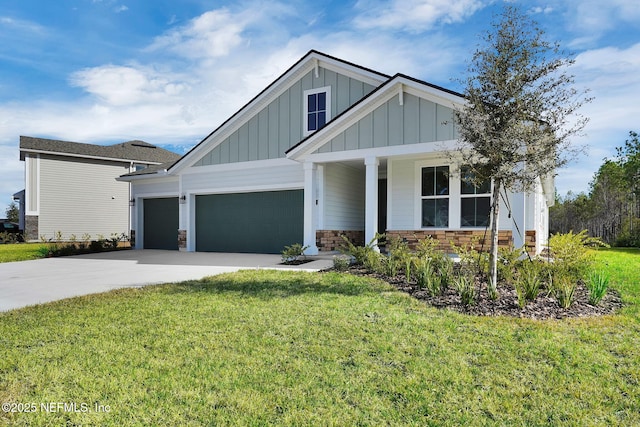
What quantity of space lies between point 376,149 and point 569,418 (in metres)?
8.38

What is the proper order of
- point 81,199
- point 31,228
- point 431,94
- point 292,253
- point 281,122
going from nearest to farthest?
point 431,94, point 292,253, point 281,122, point 31,228, point 81,199

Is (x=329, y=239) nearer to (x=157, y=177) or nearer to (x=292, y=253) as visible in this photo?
(x=292, y=253)

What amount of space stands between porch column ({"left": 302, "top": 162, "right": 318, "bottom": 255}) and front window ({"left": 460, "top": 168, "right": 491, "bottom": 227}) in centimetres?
409

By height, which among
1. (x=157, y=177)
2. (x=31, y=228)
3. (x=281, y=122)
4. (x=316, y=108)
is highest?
(x=316, y=108)

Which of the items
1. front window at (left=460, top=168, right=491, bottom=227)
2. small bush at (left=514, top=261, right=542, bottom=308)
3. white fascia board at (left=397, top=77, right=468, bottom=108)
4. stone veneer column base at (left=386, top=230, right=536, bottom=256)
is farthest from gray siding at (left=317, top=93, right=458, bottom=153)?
small bush at (left=514, top=261, right=542, bottom=308)

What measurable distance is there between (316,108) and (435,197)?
16.7 feet

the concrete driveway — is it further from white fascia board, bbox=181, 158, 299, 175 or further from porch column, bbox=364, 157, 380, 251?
white fascia board, bbox=181, 158, 299, 175

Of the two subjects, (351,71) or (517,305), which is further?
(351,71)

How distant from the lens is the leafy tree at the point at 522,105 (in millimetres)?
5855

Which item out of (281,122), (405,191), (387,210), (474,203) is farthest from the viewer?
(281,122)

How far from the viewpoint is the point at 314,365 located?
3285mm

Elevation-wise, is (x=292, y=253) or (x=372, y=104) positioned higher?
(x=372, y=104)

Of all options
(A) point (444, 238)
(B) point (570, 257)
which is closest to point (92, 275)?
(A) point (444, 238)

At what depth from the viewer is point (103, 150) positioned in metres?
26.2
